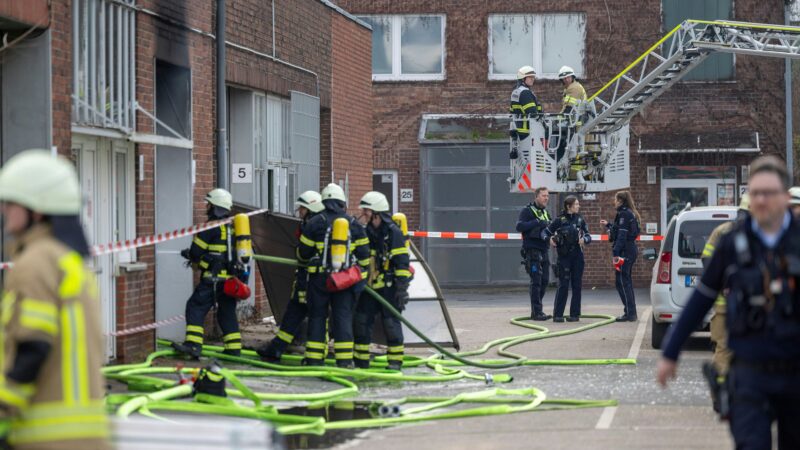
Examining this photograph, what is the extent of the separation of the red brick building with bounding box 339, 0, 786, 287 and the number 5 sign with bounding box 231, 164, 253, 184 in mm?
11913

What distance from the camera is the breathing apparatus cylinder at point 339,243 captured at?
540 inches

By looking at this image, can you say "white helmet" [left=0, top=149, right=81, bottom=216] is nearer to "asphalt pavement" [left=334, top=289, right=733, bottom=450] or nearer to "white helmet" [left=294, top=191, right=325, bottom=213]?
"asphalt pavement" [left=334, top=289, right=733, bottom=450]

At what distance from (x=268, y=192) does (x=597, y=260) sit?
40.8ft

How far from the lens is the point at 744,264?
255 inches

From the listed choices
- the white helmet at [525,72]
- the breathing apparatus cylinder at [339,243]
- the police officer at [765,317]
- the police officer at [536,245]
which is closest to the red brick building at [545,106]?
the white helmet at [525,72]

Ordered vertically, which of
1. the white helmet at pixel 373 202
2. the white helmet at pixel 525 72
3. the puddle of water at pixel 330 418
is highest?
the white helmet at pixel 525 72

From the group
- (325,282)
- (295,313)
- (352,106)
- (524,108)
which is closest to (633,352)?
(295,313)

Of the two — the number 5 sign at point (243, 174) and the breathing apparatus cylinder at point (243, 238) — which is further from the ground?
the number 5 sign at point (243, 174)

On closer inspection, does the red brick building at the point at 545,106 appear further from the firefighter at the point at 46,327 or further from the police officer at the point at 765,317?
the firefighter at the point at 46,327

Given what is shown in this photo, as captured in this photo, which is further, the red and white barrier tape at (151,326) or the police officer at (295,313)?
the police officer at (295,313)

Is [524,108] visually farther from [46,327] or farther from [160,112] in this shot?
[46,327]

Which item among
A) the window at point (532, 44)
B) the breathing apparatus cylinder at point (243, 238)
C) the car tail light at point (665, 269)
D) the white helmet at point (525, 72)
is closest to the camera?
the breathing apparatus cylinder at point (243, 238)

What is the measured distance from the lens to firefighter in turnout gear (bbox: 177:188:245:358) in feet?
46.2

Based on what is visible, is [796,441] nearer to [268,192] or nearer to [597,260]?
[268,192]
